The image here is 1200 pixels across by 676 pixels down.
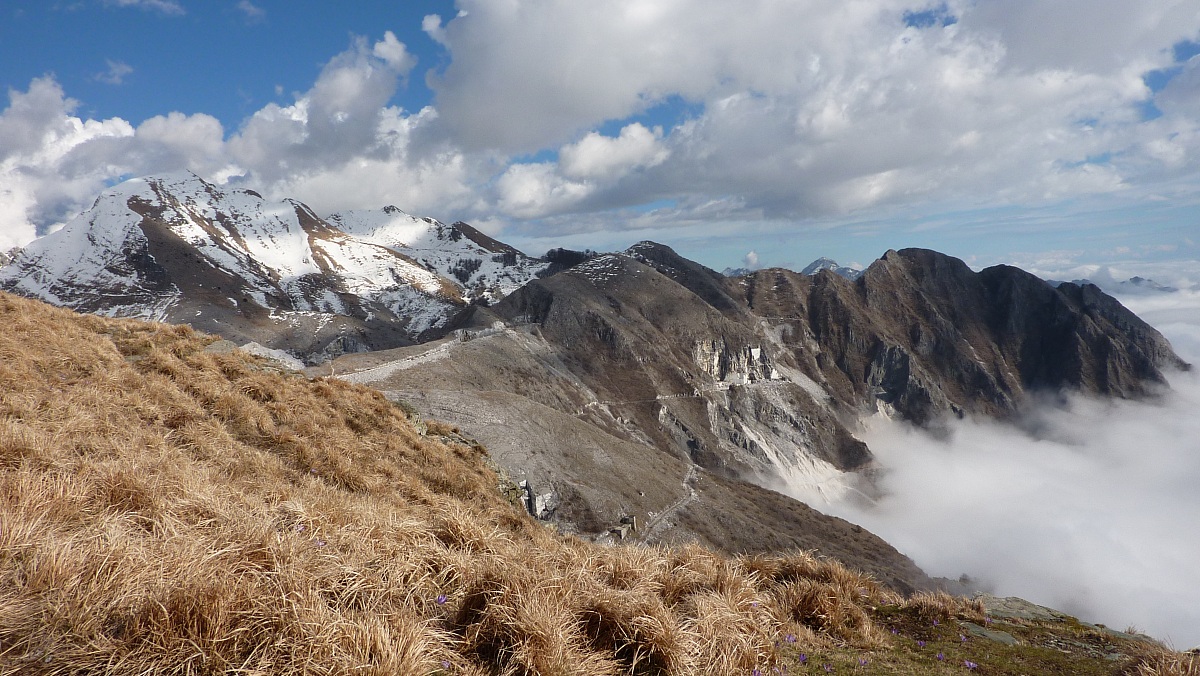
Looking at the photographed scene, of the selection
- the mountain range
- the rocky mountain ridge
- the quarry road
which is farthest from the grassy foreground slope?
the quarry road

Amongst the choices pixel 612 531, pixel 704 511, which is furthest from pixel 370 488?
pixel 704 511

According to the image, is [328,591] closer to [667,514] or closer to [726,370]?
[667,514]

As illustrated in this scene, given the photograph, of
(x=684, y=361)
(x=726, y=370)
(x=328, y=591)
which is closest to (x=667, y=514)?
(x=328, y=591)

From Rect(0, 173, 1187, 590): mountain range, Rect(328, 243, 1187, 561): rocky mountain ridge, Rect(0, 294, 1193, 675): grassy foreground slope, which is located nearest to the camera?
Rect(0, 294, 1193, 675): grassy foreground slope

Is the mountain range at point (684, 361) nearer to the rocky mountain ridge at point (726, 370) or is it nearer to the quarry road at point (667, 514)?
the quarry road at point (667, 514)

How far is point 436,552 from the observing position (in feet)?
16.5

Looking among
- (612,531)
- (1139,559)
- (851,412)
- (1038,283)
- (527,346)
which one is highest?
(1038,283)

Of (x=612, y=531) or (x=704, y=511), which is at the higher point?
(x=612, y=531)

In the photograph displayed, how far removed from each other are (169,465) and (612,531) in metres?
36.4

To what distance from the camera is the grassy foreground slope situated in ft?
9.93

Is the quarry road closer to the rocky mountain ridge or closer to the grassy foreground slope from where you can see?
the rocky mountain ridge

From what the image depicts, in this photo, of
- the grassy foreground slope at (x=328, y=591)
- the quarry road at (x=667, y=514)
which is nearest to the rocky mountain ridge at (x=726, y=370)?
the quarry road at (x=667, y=514)

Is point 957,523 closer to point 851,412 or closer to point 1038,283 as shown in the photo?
point 851,412

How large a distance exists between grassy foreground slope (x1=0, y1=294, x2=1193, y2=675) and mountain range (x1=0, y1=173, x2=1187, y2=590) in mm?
31476
